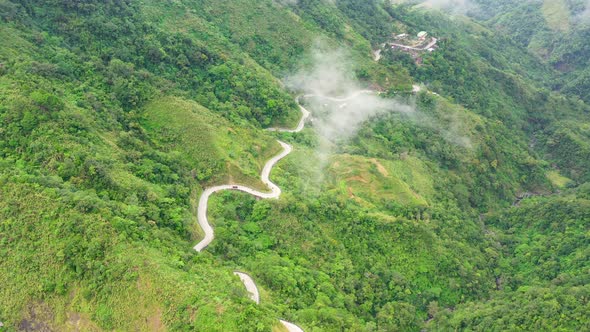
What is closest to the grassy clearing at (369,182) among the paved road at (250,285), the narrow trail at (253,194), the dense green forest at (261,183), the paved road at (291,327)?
the dense green forest at (261,183)

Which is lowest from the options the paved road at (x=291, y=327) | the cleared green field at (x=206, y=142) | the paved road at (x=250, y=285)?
the paved road at (x=250, y=285)

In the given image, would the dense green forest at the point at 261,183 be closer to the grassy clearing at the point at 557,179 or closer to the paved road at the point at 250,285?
the paved road at the point at 250,285

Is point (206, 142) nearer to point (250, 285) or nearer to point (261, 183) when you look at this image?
point (261, 183)

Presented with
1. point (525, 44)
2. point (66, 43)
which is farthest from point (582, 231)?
point (525, 44)

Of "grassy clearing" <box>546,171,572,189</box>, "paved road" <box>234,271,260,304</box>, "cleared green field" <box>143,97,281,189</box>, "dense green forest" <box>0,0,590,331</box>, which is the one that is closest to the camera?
"dense green forest" <box>0,0,590,331</box>

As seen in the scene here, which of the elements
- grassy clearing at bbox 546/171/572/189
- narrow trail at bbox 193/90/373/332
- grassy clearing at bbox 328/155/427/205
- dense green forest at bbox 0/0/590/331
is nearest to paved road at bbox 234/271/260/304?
narrow trail at bbox 193/90/373/332

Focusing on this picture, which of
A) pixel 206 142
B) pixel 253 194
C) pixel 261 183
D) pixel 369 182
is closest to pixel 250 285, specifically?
pixel 253 194

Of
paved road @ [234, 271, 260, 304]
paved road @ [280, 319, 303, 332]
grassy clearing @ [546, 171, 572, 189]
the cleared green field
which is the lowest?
paved road @ [234, 271, 260, 304]

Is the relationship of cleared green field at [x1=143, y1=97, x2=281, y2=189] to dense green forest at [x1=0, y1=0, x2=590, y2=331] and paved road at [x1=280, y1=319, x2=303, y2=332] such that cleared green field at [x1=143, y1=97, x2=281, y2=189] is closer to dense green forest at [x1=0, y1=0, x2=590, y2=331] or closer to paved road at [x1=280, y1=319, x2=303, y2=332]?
dense green forest at [x1=0, y1=0, x2=590, y2=331]

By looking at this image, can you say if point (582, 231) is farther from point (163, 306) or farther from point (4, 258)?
point (4, 258)

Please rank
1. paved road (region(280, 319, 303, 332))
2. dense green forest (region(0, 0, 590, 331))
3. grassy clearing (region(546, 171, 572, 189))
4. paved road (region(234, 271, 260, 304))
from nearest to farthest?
dense green forest (region(0, 0, 590, 331))
paved road (region(280, 319, 303, 332))
paved road (region(234, 271, 260, 304))
grassy clearing (region(546, 171, 572, 189))
